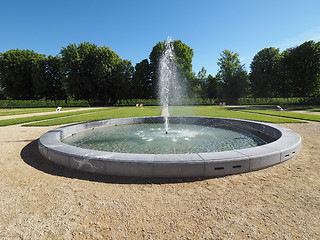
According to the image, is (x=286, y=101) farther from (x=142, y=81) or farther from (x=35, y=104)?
(x=35, y=104)

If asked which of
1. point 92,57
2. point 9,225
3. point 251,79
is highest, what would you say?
point 92,57

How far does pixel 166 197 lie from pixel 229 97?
5171 centimetres

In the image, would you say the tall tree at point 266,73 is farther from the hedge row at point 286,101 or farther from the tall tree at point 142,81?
the tall tree at point 142,81

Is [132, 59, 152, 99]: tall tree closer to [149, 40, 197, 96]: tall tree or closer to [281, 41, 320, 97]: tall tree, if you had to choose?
[149, 40, 197, 96]: tall tree

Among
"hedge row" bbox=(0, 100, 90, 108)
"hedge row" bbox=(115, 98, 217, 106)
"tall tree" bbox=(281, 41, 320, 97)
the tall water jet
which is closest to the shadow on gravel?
the tall water jet

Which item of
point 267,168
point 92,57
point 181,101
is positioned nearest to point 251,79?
point 181,101

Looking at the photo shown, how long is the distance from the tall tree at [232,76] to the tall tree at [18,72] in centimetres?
5267

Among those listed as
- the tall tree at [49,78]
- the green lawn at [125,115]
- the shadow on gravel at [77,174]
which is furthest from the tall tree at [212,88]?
the shadow on gravel at [77,174]

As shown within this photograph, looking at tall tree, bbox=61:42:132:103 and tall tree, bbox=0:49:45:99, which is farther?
A: tall tree, bbox=0:49:45:99

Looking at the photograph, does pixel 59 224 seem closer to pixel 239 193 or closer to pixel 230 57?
pixel 239 193

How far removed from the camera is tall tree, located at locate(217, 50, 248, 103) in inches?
1874

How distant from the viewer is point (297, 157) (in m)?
5.17

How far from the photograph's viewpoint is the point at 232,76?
48.2 meters

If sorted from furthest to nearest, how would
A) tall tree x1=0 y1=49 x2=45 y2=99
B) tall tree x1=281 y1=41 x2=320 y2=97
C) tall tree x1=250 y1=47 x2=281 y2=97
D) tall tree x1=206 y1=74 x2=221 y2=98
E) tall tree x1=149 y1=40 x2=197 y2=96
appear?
tall tree x1=206 y1=74 x2=221 y2=98, tall tree x1=250 y1=47 x2=281 y2=97, tall tree x1=0 y1=49 x2=45 y2=99, tall tree x1=149 y1=40 x2=197 y2=96, tall tree x1=281 y1=41 x2=320 y2=97
